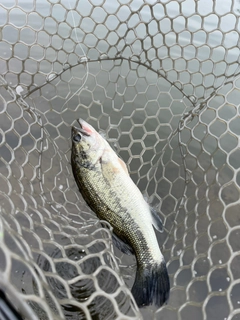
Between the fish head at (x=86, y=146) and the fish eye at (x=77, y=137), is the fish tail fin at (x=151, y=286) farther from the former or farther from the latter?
the fish eye at (x=77, y=137)

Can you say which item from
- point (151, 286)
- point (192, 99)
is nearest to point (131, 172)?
point (192, 99)

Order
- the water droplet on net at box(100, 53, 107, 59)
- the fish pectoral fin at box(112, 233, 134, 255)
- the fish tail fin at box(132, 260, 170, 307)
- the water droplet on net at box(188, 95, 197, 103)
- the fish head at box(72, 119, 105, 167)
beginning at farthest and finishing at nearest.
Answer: the water droplet on net at box(100, 53, 107, 59) → the water droplet on net at box(188, 95, 197, 103) → the fish head at box(72, 119, 105, 167) → the fish pectoral fin at box(112, 233, 134, 255) → the fish tail fin at box(132, 260, 170, 307)

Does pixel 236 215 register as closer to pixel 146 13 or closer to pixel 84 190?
pixel 84 190

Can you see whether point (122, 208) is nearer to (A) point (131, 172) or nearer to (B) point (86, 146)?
(B) point (86, 146)

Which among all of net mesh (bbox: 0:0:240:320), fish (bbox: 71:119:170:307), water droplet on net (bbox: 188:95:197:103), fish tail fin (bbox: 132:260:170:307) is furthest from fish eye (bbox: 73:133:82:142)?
water droplet on net (bbox: 188:95:197:103)

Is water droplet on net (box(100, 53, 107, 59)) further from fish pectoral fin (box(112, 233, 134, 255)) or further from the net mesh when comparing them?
fish pectoral fin (box(112, 233, 134, 255))

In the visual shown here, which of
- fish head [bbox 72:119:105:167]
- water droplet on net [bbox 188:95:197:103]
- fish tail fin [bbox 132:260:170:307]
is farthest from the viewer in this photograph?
water droplet on net [bbox 188:95:197:103]

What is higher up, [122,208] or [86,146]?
[86,146]

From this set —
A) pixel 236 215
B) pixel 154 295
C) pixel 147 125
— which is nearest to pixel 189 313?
pixel 154 295
